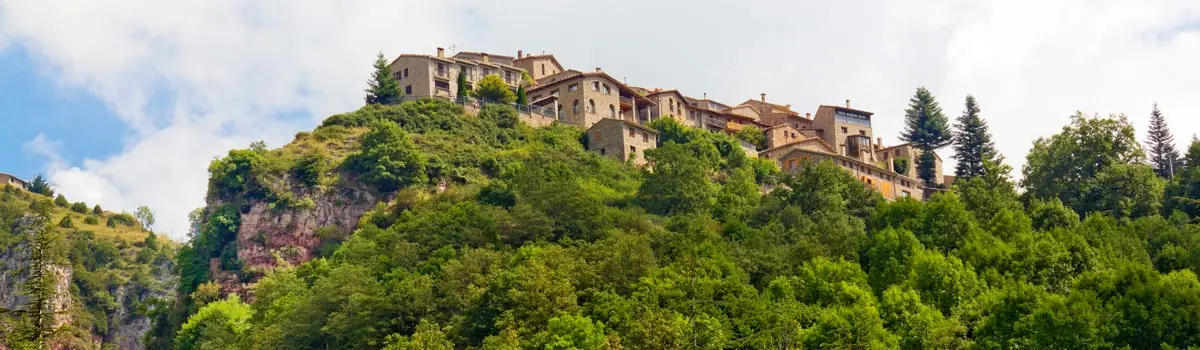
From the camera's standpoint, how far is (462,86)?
97375mm

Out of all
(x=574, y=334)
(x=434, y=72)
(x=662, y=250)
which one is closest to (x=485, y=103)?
(x=434, y=72)

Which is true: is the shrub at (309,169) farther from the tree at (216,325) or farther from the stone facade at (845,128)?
the stone facade at (845,128)

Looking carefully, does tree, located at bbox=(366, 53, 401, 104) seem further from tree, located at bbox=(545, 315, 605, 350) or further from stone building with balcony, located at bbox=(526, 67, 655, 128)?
tree, located at bbox=(545, 315, 605, 350)

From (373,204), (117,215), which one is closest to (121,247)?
(117,215)

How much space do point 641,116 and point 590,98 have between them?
568cm

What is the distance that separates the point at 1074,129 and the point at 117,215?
3371 inches

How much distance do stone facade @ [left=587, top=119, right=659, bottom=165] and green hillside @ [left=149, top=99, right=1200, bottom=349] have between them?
1.94m

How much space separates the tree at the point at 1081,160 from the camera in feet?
266

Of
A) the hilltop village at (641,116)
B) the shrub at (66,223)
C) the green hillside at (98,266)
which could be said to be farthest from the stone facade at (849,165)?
the shrub at (66,223)

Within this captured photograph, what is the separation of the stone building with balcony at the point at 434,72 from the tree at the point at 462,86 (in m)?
0.25

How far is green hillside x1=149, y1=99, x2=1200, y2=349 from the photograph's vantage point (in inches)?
2056

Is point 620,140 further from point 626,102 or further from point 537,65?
point 537,65

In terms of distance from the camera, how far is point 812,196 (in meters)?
75.6

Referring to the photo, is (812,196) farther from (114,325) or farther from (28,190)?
(28,190)
